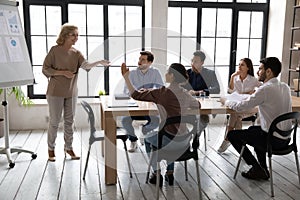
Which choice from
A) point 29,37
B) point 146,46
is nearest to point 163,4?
point 146,46

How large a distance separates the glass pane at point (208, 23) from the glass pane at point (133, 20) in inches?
39.9

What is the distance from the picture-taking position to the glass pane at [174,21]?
5004 millimetres

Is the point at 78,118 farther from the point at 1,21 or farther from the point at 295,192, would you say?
the point at 295,192

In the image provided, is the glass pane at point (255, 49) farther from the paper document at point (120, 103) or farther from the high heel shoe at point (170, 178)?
the high heel shoe at point (170, 178)

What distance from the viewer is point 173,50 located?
5.03m

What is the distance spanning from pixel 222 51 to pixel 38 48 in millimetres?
2887

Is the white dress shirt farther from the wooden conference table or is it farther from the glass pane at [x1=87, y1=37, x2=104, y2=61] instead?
the glass pane at [x1=87, y1=37, x2=104, y2=61]

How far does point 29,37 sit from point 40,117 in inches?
46.6

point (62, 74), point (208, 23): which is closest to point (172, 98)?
point (62, 74)

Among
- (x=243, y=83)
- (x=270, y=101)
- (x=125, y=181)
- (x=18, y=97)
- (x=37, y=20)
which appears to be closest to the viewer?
(x=270, y=101)

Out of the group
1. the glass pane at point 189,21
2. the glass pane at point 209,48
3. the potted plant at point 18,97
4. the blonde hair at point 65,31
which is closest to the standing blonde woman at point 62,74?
the blonde hair at point 65,31

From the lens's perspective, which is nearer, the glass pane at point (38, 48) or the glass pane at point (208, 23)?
the glass pane at point (38, 48)

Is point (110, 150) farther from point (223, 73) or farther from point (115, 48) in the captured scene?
point (223, 73)

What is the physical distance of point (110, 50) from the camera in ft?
16.4
